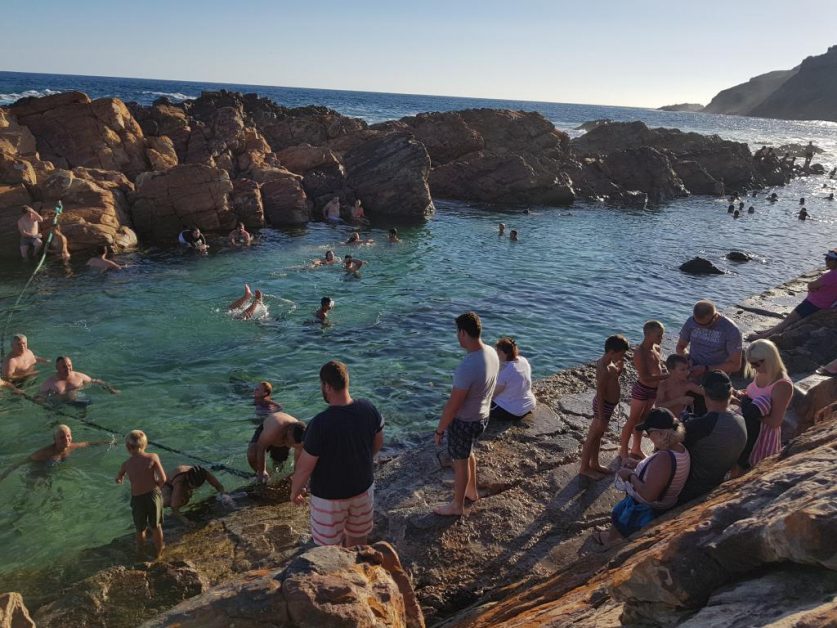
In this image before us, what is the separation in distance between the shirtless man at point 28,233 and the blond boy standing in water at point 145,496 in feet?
49.0

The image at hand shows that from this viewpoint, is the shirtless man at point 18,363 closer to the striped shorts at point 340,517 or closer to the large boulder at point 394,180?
the striped shorts at point 340,517

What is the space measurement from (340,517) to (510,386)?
381cm

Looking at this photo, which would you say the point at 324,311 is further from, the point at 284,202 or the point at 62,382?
the point at 284,202

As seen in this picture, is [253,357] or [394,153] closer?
[253,357]

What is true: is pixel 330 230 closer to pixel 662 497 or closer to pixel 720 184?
pixel 662 497

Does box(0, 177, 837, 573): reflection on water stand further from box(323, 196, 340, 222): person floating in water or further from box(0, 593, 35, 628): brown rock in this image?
box(0, 593, 35, 628): brown rock

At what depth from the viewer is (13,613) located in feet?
14.5

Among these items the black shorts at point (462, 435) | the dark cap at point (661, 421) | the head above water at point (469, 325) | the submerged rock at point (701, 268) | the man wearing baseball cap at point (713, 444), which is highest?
the head above water at point (469, 325)

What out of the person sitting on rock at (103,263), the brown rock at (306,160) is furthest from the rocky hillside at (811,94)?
the person sitting on rock at (103,263)

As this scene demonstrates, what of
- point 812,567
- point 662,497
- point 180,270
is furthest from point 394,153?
point 812,567

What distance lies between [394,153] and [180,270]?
1446cm

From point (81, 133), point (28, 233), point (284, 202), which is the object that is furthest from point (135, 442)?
point (81, 133)

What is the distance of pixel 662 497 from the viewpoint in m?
4.85

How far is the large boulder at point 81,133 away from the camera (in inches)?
941
